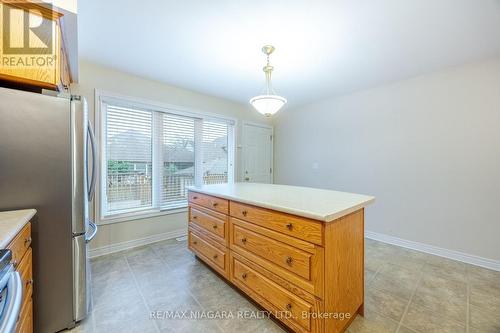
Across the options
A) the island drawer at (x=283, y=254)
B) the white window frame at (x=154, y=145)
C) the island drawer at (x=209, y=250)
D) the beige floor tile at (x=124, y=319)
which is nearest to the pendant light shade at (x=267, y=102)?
the island drawer at (x=283, y=254)

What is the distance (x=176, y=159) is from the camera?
3.39 m

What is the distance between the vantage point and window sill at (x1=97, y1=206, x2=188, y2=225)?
272 cm

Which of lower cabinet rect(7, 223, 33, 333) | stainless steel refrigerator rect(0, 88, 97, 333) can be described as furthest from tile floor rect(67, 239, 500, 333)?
lower cabinet rect(7, 223, 33, 333)

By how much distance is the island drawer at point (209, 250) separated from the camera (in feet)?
6.46

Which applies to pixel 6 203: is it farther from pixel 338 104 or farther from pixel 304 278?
pixel 338 104

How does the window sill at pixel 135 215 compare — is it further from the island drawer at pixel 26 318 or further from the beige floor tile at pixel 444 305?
the beige floor tile at pixel 444 305

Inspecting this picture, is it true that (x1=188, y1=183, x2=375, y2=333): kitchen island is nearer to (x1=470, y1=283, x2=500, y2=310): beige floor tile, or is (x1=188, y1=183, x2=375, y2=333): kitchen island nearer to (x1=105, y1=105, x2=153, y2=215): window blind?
(x1=470, y1=283, x2=500, y2=310): beige floor tile

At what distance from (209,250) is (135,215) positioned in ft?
4.58

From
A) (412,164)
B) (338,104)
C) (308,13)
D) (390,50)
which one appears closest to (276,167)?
(338,104)

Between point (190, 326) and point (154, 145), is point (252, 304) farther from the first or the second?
point (154, 145)

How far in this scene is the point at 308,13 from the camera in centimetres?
171

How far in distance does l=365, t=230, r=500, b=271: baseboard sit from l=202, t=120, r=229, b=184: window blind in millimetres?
2676

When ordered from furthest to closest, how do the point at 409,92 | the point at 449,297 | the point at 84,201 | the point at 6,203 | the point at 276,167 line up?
1. the point at 276,167
2. the point at 409,92
3. the point at 449,297
4. the point at 84,201
5. the point at 6,203

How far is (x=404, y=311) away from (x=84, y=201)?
8.33 ft
